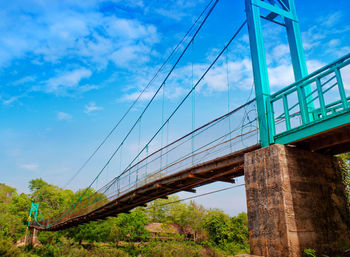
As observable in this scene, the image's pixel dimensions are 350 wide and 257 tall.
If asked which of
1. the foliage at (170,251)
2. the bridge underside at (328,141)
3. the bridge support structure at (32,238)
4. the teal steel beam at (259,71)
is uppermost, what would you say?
the teal steel beam at (259,71)

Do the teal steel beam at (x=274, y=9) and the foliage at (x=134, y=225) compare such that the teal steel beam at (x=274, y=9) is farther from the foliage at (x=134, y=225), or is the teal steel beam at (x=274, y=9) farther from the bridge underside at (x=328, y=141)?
the foliage at (x=134, y=225)

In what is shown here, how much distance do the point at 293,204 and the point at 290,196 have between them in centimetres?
12

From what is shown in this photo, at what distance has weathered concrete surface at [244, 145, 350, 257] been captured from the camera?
4.09 m

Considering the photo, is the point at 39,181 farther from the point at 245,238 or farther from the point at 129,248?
the point at 245,238

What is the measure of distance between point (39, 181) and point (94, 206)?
42126mm

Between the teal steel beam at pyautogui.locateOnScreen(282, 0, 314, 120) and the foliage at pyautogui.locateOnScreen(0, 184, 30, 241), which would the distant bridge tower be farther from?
the foliage at pyautogui.locateOnScreen(0, 184, 30, 241)

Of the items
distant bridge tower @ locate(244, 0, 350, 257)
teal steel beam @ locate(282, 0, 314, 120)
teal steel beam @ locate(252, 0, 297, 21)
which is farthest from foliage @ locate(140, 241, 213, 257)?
teal steel beam @ locate(252, 0, 297, 21)

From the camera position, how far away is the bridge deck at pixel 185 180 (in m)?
6.46

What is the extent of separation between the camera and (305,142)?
480cm

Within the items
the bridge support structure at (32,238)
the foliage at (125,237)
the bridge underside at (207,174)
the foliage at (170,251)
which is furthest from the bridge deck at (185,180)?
the bridge support structure at (32,238)

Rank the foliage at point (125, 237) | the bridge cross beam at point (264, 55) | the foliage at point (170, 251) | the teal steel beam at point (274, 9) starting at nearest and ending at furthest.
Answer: the bridge cross beam at point (264, 55) < the teal steel beam at point (274, 9) < the foliage at point (170, 251) < the foliage at point (125, 237)

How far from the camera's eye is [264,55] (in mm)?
5637

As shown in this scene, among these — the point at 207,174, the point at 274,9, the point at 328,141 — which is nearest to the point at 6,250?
the point at 207,174

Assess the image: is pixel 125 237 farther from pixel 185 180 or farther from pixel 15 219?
pixel 185 180
